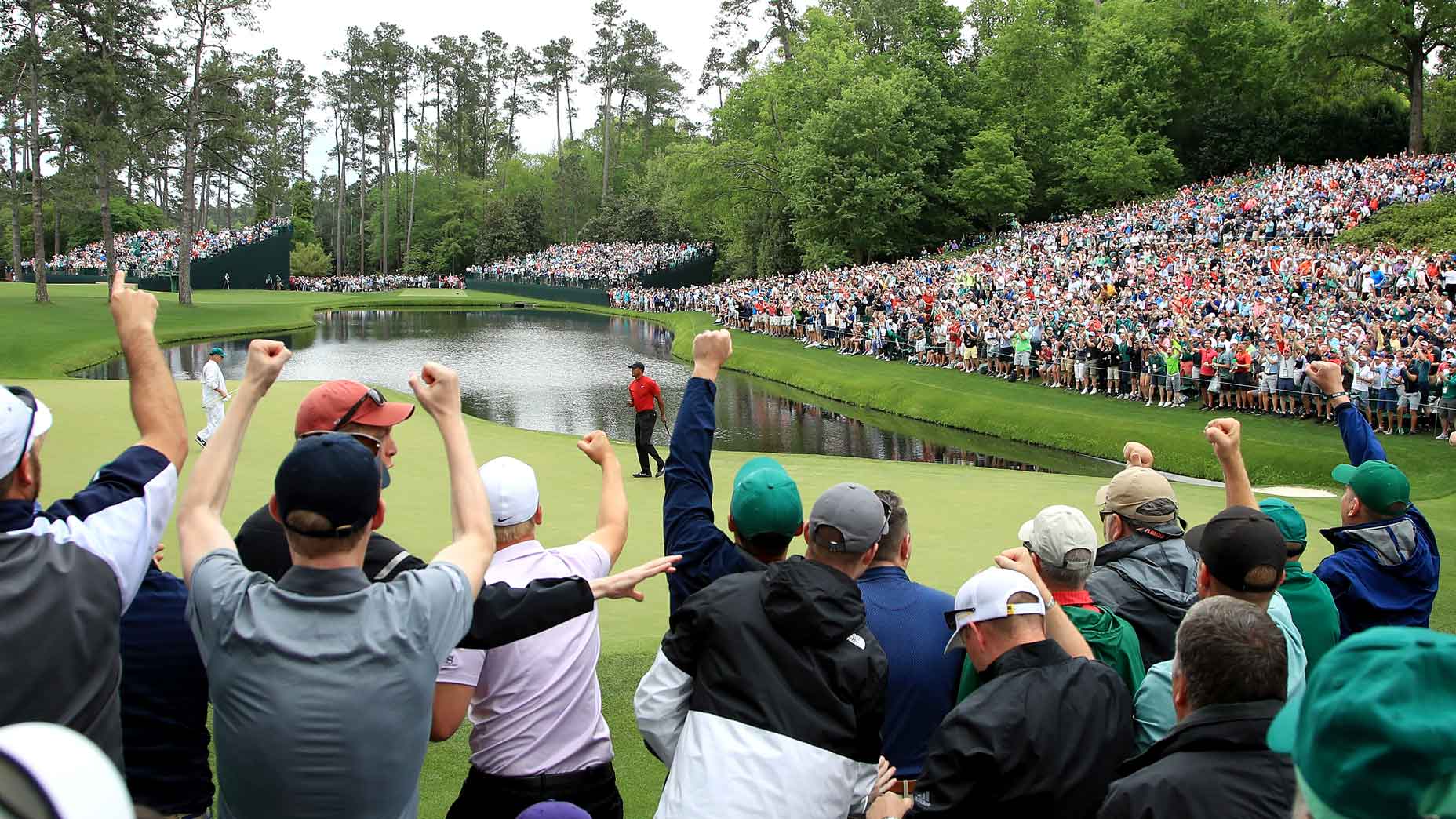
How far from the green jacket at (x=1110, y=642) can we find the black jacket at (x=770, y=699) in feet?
3.25

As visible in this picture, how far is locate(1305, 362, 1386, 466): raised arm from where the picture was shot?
586 cm

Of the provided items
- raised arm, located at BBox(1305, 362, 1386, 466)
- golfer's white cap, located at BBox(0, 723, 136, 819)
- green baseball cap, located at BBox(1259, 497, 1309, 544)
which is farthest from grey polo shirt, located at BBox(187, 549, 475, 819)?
raised arm, located at BBox(1305, 362, 1386, 466)

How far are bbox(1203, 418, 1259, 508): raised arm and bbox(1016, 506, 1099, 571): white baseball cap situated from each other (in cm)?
123

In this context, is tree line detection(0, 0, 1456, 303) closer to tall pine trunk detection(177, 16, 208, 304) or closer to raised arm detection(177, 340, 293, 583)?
tall pine trunk detection(177, 16, 208, 304)

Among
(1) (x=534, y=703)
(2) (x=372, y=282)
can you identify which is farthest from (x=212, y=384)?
(2) (x=372, y=282)

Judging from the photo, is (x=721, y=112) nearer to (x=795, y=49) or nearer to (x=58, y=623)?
(x=795, y=49)

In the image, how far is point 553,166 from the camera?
91.9 m

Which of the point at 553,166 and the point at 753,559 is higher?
the point at 553,166

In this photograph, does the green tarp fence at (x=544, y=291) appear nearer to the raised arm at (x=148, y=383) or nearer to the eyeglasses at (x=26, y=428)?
the raised arm at (x=148, y=383)

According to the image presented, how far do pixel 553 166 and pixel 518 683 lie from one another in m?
92.1

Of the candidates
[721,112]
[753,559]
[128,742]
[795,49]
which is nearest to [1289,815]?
[753,559]

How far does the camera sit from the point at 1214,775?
2480 mm

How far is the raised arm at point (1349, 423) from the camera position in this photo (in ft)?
19.2

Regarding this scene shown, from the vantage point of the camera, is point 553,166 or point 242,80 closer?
point 242,80
